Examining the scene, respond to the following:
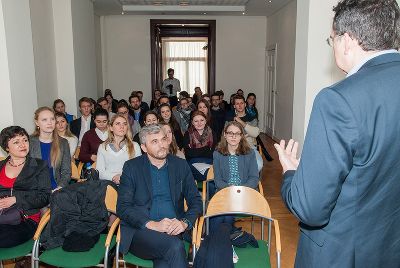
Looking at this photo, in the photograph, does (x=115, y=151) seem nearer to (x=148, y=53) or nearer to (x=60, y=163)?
(x=60, y=163)

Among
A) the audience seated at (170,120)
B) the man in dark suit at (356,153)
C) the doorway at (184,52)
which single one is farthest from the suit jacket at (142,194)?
the doorway at (184,52)

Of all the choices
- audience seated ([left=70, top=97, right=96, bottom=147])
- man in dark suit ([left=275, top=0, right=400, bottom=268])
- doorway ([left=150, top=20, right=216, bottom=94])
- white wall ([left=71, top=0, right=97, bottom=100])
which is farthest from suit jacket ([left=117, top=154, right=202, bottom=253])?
doorway ([left=150, top=20, right=216, bottom=94])

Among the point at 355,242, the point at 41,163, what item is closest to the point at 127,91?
the point at 41,163

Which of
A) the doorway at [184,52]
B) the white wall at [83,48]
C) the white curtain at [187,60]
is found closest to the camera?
the white wall at [83,48]

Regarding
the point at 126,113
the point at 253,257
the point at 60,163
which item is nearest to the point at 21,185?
the point at 60,163

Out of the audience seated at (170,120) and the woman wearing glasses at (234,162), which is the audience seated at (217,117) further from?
the woman wearing glasses at (234,162)

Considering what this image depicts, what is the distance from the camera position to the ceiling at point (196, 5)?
8555 mm

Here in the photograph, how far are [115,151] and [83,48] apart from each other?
3.96m

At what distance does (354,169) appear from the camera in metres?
1.01

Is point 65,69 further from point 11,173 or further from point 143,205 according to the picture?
point 143,205

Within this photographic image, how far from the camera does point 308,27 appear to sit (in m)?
3.02

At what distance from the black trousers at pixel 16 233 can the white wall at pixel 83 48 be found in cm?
407

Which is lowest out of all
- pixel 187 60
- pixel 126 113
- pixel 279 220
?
pixel 279 220

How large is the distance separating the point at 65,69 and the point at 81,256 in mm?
4646
